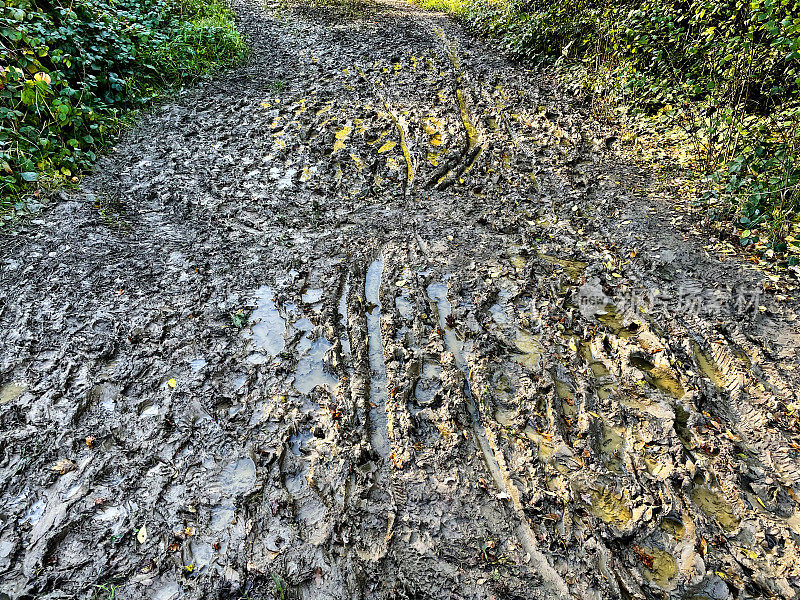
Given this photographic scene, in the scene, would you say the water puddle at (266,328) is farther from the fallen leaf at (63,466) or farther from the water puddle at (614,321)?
the water puddle at (614,321)

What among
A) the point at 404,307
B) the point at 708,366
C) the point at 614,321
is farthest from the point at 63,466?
the point at 708,366

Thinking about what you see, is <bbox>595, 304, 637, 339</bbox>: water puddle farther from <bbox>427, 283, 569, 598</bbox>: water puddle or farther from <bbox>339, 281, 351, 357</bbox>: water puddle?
<bbox>339, 281, 351, 357</bbox>: water puddle

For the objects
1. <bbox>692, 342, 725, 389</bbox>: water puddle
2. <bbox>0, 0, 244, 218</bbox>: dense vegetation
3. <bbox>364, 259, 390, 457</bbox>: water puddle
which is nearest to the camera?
<bbox>364, 259, 390, 457</bbox>: water puddle

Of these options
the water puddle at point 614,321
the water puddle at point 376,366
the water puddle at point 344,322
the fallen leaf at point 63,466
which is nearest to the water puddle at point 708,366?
the water puddle at point 614,321

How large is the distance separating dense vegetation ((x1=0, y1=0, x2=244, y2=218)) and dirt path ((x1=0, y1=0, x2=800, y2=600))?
0.73 m

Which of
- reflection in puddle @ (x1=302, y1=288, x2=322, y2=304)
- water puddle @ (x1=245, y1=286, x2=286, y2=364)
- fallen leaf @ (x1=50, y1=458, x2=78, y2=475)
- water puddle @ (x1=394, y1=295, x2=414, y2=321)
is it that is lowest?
fallen leaf @ (x1=50, y1=458, x2=78, y2=475)

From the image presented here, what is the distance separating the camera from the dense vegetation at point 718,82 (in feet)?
14.8

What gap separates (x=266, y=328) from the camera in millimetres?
3703

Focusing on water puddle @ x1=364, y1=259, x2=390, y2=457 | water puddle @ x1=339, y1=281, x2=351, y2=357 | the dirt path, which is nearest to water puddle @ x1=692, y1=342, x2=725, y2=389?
the dirt path

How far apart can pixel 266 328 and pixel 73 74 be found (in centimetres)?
510

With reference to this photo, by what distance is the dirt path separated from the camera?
7.73ft

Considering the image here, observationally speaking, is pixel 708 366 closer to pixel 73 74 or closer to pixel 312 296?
pixel 312 296

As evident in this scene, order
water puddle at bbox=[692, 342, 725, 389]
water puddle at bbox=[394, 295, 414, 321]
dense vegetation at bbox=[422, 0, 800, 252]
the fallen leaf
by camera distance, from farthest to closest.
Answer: dense vegetation at bbox=[422, 0, 800, 252], water puddle at bbox=[394, 295, 414, 321], water puddle at bbox=[692, 342, 725, 389], the fallen leaf

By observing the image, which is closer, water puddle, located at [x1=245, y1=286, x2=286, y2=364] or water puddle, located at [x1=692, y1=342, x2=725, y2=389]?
water puddle, located at [x1=692, y1=342, x2=725, y2=389]
